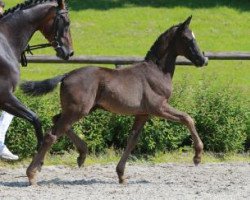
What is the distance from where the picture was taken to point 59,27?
766cm

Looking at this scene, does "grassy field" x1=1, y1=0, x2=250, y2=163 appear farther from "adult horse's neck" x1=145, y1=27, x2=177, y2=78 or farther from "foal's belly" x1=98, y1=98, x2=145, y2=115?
"foal's belly" x1=98, y1=98, x2=145, y2=115

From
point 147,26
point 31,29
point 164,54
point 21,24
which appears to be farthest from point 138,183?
point 147,26

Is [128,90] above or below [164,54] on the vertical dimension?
below

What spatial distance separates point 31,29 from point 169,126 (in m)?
2.72

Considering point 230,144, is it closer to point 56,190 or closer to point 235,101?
point 235,101

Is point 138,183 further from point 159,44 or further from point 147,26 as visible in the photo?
point 147,26

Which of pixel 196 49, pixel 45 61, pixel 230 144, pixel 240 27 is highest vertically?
pixel 196 49

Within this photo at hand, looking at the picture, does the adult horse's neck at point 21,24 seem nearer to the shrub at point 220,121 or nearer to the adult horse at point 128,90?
the adult horse at point 128,90

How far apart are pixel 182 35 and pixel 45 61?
2548mm

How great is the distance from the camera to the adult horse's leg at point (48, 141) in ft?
24.4

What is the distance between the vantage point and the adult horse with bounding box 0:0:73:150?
744 cm

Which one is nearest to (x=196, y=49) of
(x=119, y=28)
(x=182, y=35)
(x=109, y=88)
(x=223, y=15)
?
(x=182, y=35)

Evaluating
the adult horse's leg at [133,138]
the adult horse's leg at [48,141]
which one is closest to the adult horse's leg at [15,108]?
the adult horse's leg at [48,141]

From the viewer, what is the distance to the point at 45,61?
982cm
